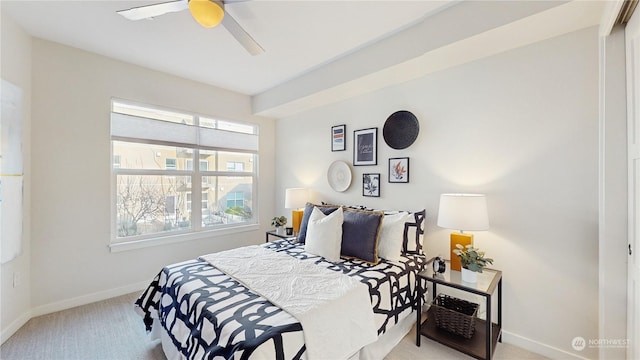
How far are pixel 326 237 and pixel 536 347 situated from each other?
1794mm

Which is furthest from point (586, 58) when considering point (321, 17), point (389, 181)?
point (321, 17)

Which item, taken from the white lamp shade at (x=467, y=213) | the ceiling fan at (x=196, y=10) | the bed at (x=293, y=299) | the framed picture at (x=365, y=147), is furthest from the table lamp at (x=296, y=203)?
the ceiling fan at (x=196, y=10)

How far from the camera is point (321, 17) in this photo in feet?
6.67

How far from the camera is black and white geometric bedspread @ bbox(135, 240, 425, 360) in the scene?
1.21 meters

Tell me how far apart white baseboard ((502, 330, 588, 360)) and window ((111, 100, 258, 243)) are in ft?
11.2

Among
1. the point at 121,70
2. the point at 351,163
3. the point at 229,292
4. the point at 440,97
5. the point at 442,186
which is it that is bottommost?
the point at 229,292

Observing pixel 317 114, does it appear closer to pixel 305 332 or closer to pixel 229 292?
pixel 229 292

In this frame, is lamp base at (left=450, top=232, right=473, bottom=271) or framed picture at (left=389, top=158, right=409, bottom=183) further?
framed picture at (left=389, top=158, right=409, bottom=183)

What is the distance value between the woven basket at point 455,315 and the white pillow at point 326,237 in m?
0.93

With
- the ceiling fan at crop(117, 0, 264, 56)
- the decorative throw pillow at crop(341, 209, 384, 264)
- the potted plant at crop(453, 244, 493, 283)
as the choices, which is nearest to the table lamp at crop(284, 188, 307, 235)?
the decorative throw pillow at crop(341, 209, 384, 264)

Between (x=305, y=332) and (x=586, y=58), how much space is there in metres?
2.57

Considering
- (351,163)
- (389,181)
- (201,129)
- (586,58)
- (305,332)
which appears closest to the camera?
(305,332)

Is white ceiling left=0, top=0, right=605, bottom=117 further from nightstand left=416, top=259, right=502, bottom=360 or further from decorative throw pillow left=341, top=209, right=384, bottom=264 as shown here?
nightstand left=416, top=259, right=502, bottom=360

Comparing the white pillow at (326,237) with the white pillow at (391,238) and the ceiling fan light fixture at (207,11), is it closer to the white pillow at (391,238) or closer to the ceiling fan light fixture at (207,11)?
the white pillow at (391,238)
